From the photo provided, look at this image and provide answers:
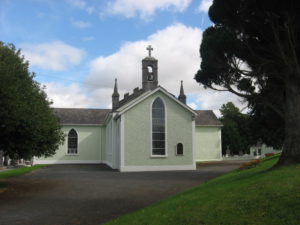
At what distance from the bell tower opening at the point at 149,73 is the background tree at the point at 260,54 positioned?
15671 mm

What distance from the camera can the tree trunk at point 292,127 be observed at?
38.8 feet

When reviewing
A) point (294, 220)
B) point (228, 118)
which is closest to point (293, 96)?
point (294, 220)

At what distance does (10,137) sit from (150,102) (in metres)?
14.4

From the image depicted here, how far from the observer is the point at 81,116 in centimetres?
4344

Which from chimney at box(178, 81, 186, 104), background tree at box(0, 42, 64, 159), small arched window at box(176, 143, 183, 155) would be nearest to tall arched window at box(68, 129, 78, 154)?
chimney at box(178, 81, 186, 104)

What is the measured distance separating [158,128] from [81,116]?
1855 centimetres

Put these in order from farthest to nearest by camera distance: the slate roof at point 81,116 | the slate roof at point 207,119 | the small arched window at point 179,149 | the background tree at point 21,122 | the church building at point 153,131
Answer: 1. the slate roof at point 207,119
2. the slate roof at point 81,116
3. the small arched window at point 179,149
4. the church building at point 153,131
5. the background tree at point 21,122

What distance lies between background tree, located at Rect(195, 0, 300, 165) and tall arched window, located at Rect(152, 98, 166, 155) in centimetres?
1273

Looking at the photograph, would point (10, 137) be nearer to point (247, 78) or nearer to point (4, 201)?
point (4, 201)

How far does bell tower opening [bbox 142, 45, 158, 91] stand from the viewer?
101 ft

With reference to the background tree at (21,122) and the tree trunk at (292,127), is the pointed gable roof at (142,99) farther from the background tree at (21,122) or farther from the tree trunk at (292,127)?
the tree trunk at (292,127)

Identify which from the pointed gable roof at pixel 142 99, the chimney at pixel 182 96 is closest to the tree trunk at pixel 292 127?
the pointed gable roof at pixel 142 99

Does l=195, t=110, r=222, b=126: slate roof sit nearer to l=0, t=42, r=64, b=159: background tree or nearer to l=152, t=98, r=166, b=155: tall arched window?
l=152, t=98, r=166, b=155: tall arched window

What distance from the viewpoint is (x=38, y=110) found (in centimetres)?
1536
